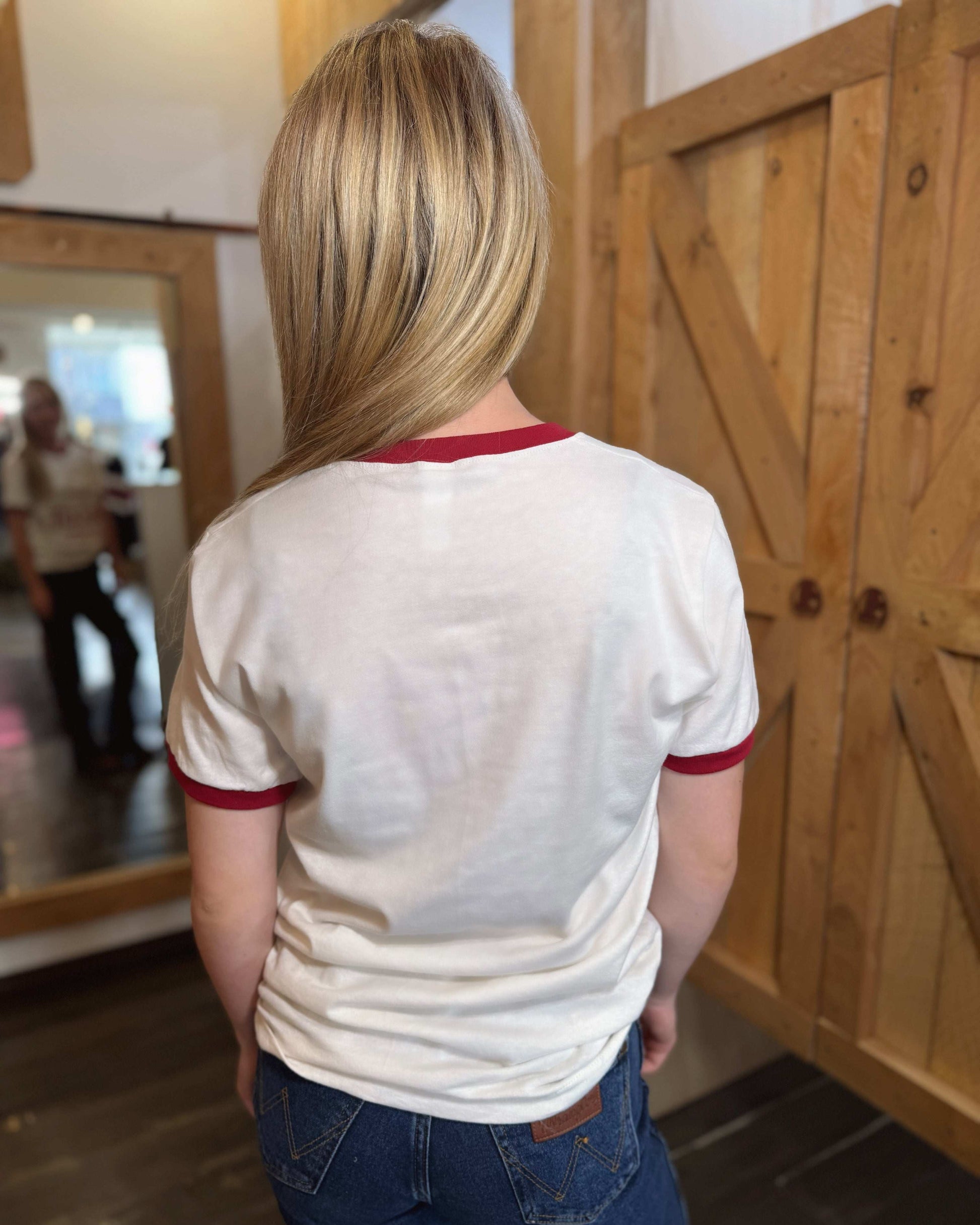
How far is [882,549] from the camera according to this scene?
1305 millimetres

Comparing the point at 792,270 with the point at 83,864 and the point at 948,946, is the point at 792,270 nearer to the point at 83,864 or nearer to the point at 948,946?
the point at 948,946

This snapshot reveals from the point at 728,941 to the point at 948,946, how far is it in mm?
493

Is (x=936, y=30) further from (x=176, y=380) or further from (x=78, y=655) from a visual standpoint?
(x=78, y=655)

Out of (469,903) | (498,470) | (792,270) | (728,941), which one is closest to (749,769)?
(728,941)

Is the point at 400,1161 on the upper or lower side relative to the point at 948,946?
upper

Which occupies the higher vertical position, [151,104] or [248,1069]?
[151,104]

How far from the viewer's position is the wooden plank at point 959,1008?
130cm

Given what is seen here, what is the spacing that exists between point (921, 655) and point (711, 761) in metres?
0.66

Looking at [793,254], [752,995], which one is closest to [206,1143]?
[752,995]

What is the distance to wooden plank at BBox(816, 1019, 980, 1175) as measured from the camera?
1.32 meters

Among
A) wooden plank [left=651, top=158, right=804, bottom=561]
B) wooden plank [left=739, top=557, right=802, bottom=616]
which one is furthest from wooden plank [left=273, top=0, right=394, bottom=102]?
wooden plank [left=739, top=557, right=802, bottom=616]

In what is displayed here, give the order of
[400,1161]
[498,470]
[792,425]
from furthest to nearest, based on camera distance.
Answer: [792,425] → [400,1161] → [498,470]

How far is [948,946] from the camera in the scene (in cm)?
133

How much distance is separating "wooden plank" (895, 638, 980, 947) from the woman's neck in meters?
0.89
